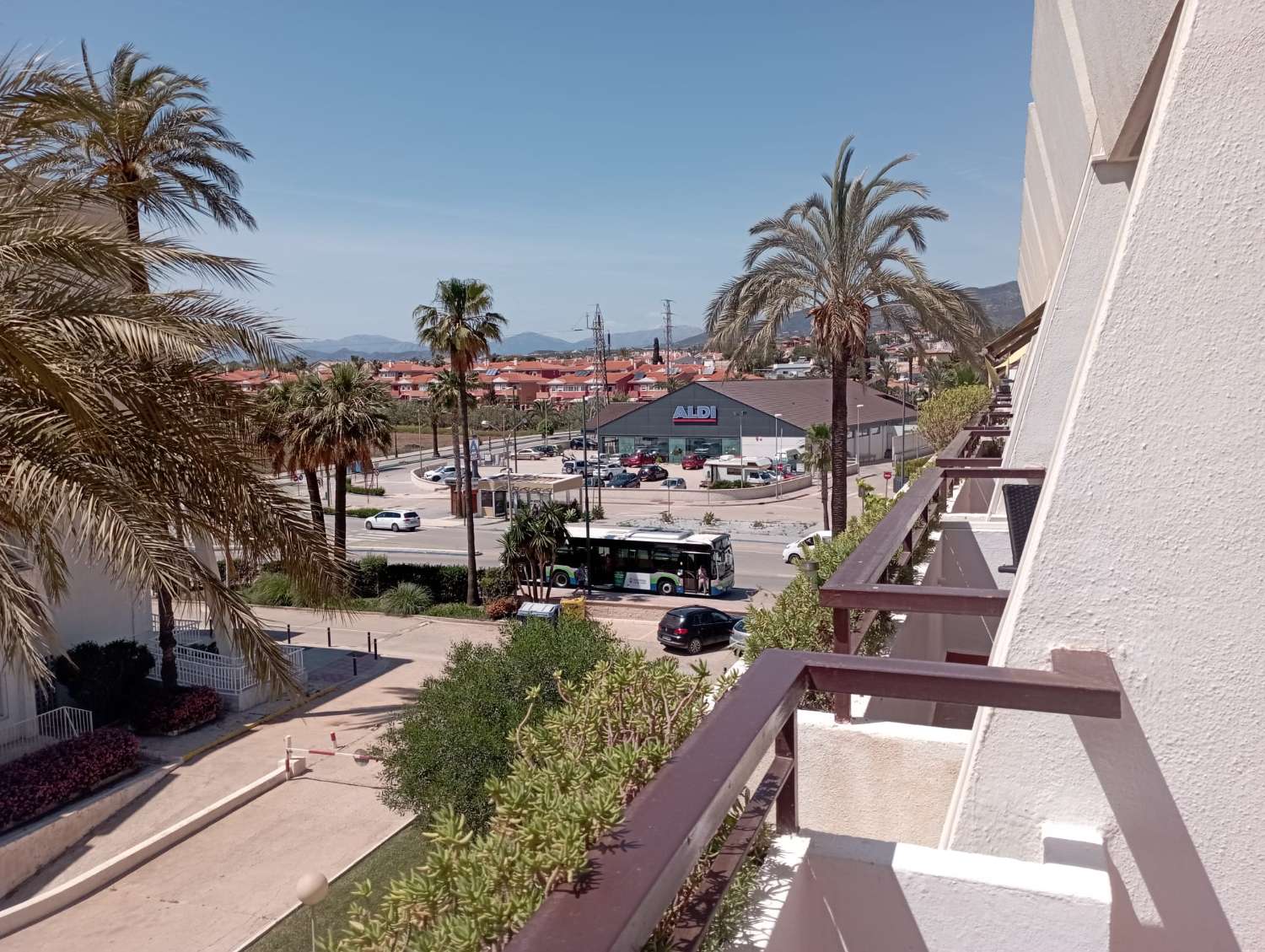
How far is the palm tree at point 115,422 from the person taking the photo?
623cm

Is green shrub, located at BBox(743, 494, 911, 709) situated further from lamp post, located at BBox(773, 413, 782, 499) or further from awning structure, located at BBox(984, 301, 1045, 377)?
lamp post, located at BBox(773, 413, 782, 499)

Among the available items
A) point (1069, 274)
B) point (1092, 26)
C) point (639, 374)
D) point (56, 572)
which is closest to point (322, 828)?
point (56, 572)

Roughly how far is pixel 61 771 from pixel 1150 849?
1551 cm

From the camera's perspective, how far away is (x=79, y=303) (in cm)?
686

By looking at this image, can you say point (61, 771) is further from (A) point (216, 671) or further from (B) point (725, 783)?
(B) point (725, 783)

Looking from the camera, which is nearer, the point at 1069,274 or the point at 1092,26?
the point at 1092,26

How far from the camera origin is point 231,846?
12789 mm

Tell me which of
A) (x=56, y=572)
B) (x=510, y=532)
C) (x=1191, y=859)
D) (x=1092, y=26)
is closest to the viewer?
(x=1191, y=859)

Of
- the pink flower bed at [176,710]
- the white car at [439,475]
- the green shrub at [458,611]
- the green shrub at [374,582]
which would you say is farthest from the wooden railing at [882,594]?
the white car at [439,475]

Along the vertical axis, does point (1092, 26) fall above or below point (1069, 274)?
above

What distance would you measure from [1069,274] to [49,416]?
30.3ft

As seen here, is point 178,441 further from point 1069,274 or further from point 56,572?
point 1069,274

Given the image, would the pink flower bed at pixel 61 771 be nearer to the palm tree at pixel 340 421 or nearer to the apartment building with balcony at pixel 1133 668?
the palm tree at pixel 340 421


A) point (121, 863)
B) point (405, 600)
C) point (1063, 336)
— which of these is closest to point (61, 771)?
point (121, 863)
